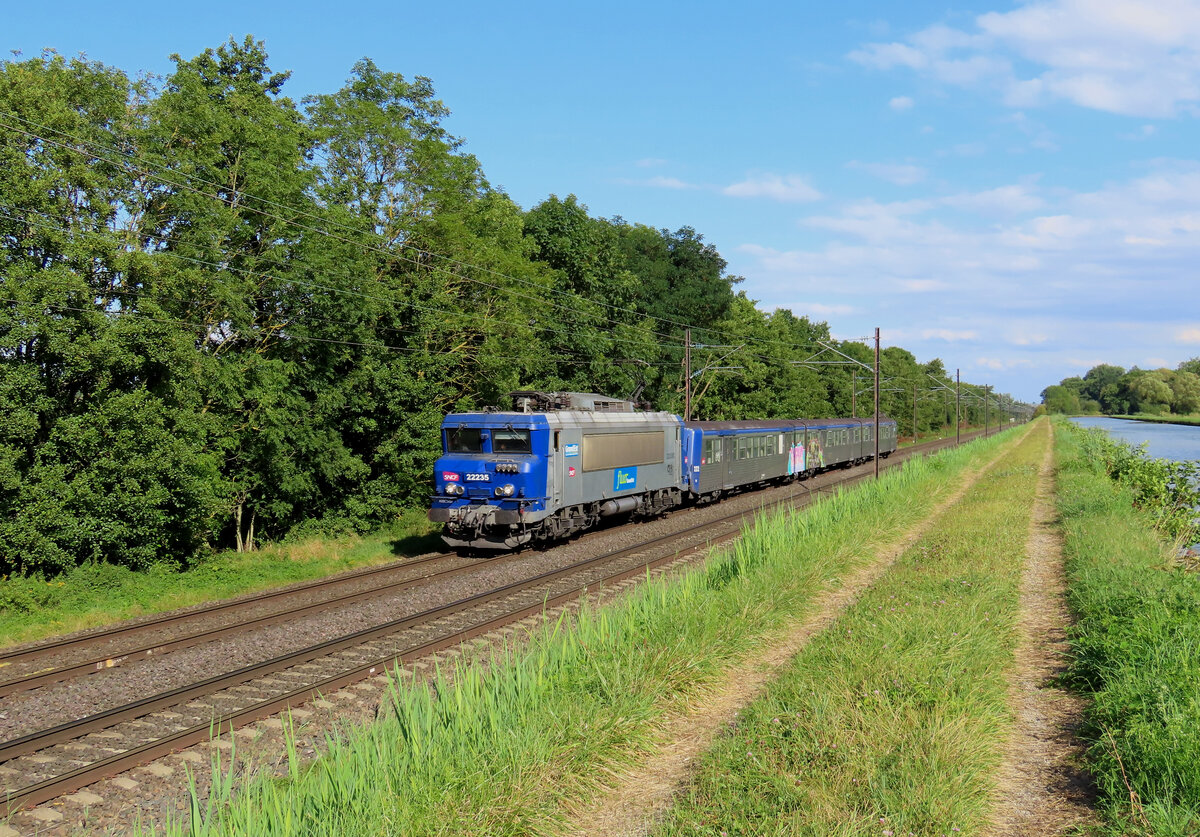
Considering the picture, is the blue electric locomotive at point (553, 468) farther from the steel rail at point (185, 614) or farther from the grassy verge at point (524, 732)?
the grassy verge at point (524, 732)

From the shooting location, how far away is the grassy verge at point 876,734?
531 cm

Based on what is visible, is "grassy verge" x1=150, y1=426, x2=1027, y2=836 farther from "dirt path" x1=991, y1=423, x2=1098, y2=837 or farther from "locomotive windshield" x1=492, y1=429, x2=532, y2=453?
"locomotive windshield" x1=492, y1=429, x2=532, y2=453

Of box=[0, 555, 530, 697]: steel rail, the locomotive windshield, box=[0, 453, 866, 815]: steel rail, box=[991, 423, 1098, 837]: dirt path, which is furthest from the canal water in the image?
box=[0, 555, 530, 697]: steel rail

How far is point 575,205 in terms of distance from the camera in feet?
152

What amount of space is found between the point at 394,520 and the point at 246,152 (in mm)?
12068

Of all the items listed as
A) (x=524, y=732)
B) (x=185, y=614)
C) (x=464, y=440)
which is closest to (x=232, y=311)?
(x=464, y=440)

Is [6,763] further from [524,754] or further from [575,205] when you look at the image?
[575,205]

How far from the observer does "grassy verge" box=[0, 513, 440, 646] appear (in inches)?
553

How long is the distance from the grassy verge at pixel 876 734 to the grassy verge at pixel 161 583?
40.9 ft

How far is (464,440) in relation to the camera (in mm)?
19906

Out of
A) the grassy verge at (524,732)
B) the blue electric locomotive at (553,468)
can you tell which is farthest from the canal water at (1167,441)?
the grassy verge at (524,732)

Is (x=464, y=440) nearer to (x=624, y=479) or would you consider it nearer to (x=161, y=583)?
(x=624, y=479)

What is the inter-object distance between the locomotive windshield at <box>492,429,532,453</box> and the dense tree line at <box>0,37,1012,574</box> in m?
6.84

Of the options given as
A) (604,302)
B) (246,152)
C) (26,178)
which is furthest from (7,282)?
(604,302)
